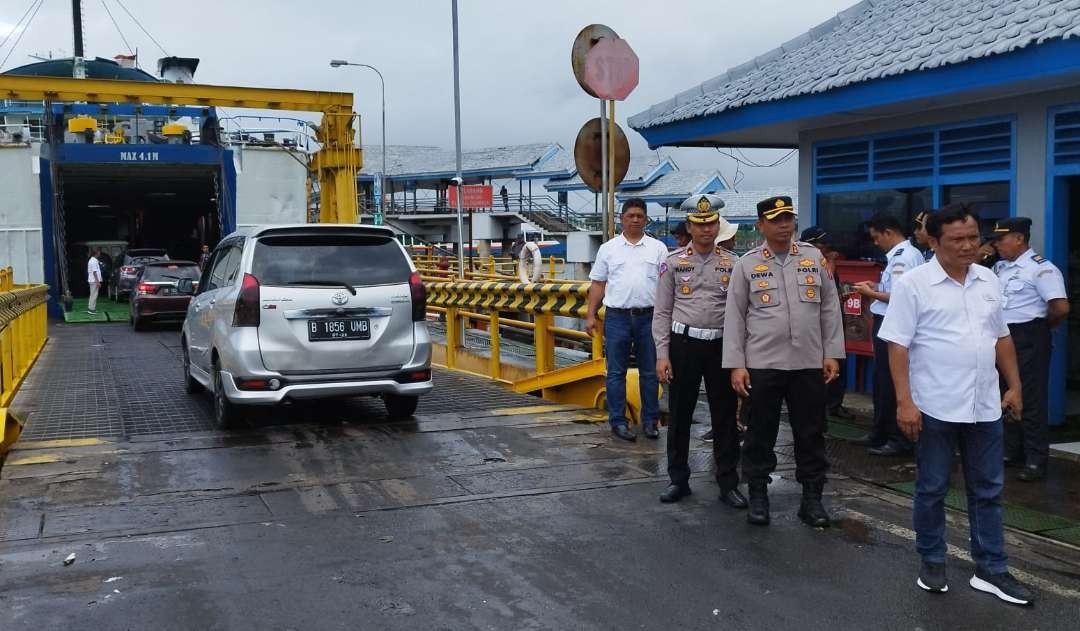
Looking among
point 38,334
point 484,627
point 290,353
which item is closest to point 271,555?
point 484,627

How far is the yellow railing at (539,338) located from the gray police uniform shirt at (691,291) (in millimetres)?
2566

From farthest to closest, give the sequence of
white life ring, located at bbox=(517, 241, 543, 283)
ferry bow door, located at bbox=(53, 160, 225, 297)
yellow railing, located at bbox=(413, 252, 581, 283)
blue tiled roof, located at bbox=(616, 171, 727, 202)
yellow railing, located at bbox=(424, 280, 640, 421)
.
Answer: blue tiled roof, located at bbox=(616, 171, 727, 202), ferry bow door, located at bbox=(53, 160, 225, 297), yellow railing, located at bbox=(413, 252, 581, 283), white life ring, located at bbox=(517, 241, 543, 283), yellow railing, located at bbox=(424, 280, 640, 421)

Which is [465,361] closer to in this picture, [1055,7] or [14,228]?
[1055,7]

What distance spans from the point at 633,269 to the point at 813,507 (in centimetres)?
289

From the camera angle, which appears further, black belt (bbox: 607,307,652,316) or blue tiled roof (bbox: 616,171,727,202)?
blue tiled roof (bbox: 616,171,727,202)

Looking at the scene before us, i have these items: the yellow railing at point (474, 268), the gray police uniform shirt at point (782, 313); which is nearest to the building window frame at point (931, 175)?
the gray police uniform shirt at point (782, 313)

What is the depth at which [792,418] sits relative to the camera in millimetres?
5914

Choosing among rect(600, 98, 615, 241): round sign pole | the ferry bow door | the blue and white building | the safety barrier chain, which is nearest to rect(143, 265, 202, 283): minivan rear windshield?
the safety barrier chain

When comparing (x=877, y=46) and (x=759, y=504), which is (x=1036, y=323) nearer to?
(x=759, y=504)

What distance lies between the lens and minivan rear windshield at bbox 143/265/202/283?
21125 millimetres

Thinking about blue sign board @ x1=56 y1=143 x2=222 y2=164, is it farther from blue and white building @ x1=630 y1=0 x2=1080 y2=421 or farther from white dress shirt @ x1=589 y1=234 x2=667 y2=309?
white dress shirt @ x1=589 y1=234 x2=667 y2=309

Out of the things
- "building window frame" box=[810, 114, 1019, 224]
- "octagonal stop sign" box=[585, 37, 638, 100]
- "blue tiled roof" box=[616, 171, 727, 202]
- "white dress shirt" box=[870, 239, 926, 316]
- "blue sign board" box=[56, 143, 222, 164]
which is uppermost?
"blue tiled roof" box=[616, 171, 727, 202]

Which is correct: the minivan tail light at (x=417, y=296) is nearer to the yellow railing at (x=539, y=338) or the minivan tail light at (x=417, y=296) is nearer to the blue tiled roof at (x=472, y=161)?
the yellow railing at (x=539, y=338)

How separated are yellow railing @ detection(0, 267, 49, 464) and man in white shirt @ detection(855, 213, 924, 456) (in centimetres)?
654
